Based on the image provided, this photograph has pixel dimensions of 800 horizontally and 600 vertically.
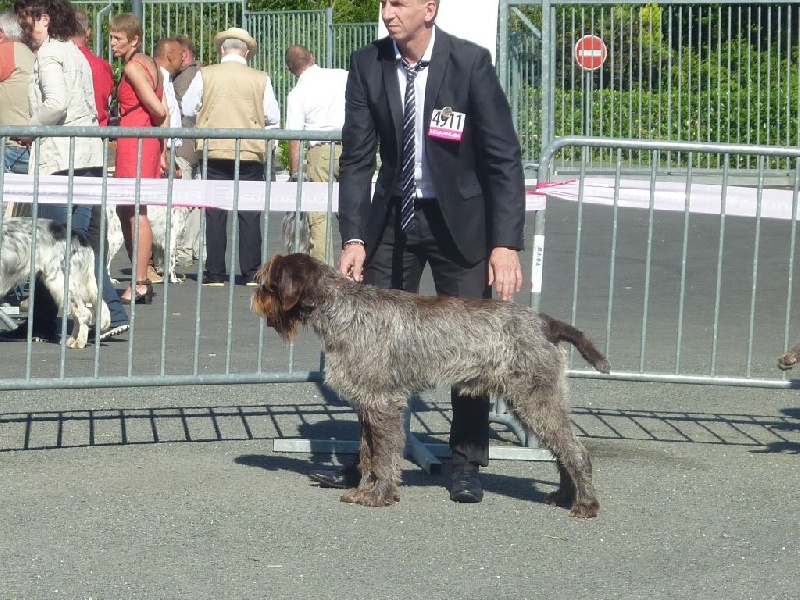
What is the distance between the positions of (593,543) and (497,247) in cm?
123

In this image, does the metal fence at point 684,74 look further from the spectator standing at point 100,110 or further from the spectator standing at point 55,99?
the spectator standing at point 55,99

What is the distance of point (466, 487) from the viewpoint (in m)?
5.60

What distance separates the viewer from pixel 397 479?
18.0 feet

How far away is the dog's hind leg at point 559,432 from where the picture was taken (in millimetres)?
5359

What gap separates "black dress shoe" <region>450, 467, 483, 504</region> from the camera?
5.57 metres

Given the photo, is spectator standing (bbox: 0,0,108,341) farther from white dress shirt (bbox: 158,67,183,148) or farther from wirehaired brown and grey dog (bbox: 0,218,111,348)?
white dress shirt (bbox: 158,67,183,148)

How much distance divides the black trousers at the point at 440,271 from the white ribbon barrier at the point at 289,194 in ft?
3.80

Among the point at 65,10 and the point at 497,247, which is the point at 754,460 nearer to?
the point at 497,247

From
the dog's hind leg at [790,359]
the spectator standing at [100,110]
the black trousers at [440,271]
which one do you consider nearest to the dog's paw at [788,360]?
the dog's hind leg at [790,359]

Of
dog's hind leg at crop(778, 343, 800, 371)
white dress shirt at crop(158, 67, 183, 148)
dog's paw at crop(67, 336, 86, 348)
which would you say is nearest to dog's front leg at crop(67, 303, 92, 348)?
dog's paw at crop(67, 336, 86, 348)

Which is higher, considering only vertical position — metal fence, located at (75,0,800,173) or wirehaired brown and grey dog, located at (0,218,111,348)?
metal fence, located at (75,0,800,173)

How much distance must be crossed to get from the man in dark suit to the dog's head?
10.0 inches

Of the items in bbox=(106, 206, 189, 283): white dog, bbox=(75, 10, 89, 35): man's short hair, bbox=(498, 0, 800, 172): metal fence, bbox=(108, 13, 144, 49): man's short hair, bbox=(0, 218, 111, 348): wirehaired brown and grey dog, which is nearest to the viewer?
bbox=(0, 218, 111, 348): wirehaired brown and grey dog

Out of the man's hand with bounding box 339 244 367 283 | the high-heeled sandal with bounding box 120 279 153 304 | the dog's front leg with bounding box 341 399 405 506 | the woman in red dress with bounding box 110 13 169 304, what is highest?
the woman in red dress with bounding box 110 13 169 304
